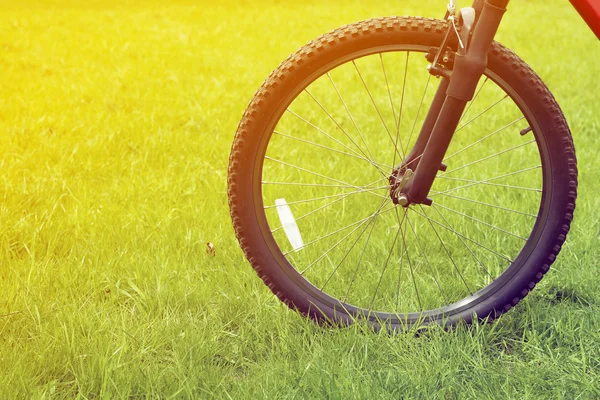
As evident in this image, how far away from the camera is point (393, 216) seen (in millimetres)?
3385

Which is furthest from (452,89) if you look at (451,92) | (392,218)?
(392,218)

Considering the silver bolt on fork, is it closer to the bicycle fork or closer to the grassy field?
the bicycle fork

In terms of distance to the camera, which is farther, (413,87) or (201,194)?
(413,87)

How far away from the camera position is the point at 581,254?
2.94 metres

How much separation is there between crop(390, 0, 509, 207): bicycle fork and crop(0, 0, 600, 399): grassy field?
0.50m

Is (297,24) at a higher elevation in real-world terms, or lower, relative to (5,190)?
higher

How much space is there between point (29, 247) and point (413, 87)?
11.1 ft

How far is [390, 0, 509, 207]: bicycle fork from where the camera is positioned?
2.21 meters

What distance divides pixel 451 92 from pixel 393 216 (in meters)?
1.20

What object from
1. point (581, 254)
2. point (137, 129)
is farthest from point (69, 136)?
point (581, 254)

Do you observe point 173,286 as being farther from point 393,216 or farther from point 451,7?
point 451,7

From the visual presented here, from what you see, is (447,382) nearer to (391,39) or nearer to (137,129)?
(391,39)

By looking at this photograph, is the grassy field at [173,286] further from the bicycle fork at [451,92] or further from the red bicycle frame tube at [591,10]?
the red bicycle frame tube at [591,10]

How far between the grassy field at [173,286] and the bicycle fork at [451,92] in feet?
1.64
